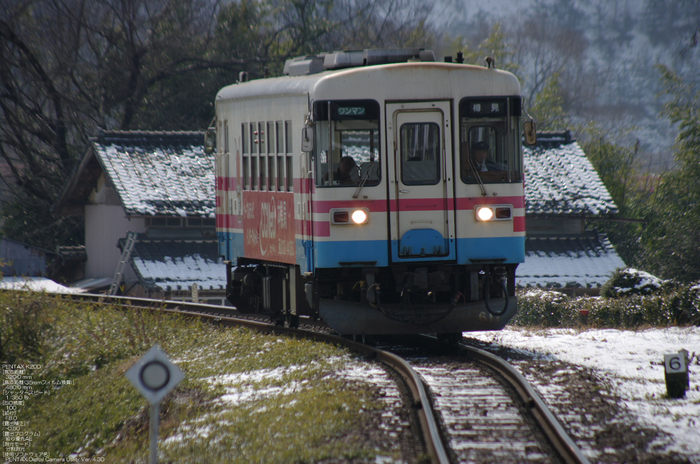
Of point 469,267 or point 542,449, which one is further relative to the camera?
point 469,267

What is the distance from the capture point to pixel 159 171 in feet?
91.6

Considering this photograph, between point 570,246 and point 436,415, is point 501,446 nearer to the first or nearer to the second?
point 436,415

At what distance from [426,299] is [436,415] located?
349 centimetres

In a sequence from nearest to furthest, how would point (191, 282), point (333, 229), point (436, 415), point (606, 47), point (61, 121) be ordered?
point (436, 415) < point (333, 229) < point (191, 282) < point (61, 121) < point (606, 47)

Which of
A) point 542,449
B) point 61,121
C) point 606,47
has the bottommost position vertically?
point 542,449

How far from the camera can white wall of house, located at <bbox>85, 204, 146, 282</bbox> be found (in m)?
29.1

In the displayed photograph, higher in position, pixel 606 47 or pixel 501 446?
pixel 606 47

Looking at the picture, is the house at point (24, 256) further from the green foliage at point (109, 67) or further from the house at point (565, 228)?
the house at point (565, 228)

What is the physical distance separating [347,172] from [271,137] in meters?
2.02

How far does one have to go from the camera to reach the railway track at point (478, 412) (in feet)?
→ 21.5

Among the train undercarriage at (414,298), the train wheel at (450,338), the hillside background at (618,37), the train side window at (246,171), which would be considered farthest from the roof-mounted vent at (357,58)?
the hillside background at (618,37)

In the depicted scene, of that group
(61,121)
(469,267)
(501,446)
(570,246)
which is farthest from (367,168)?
(61,121)

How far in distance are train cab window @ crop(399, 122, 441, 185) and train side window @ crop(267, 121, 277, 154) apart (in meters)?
2.30

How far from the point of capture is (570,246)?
26562 mm
